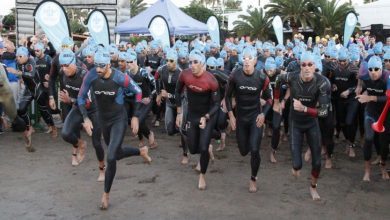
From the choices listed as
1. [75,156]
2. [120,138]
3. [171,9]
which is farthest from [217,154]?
[171,9]

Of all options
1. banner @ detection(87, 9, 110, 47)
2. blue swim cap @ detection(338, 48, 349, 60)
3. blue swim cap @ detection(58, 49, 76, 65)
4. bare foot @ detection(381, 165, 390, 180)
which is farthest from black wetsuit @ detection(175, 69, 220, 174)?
banner @ detection(87, 9, 110, 47)

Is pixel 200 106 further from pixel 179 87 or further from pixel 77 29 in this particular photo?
pixel 77 29

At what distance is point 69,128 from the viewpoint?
7.29 meters

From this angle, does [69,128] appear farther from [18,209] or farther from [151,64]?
[151,64]

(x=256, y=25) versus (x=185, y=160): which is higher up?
(x=256, y=25)

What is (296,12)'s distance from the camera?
3312 cm

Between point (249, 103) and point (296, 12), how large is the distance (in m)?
28.0

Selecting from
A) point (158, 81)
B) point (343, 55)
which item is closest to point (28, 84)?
point (158, 81)

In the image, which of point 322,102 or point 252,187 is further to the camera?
point 252,187

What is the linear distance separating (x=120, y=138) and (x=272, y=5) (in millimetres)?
30490

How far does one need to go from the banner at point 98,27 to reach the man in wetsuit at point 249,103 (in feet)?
23.8

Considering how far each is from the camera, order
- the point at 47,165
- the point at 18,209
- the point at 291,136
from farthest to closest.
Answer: the point at 47,165
the point at 291,136
the point at 18,209

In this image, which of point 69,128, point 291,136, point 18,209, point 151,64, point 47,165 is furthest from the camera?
point 151,64

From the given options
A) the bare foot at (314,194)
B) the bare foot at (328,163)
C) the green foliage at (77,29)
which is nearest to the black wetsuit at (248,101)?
the bare foot at (314,194)
